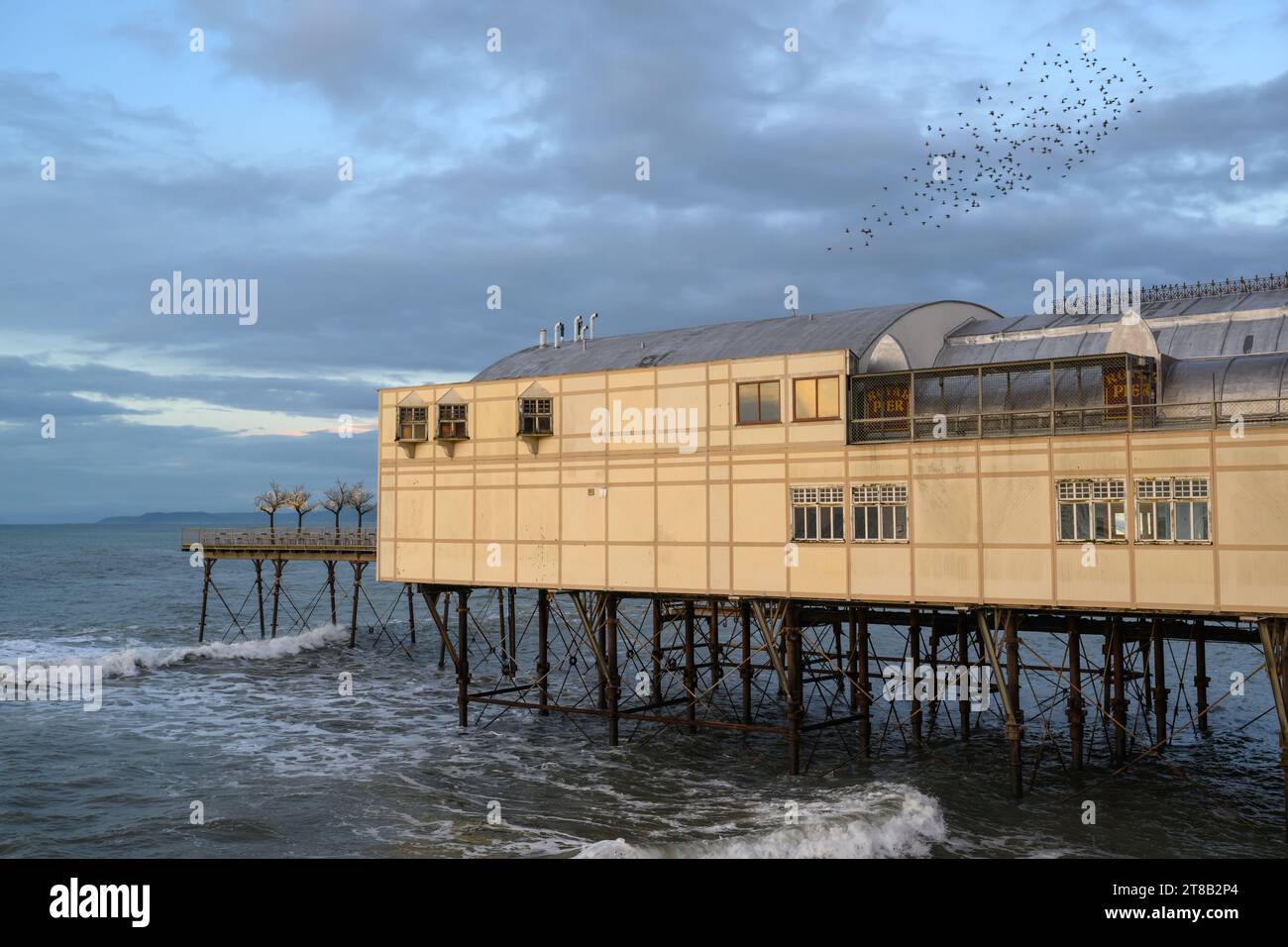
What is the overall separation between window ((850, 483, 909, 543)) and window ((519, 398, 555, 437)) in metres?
10.1

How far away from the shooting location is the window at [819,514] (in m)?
29.2

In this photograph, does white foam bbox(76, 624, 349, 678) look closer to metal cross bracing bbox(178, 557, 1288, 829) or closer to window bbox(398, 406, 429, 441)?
metal cross bracing bbox(178, 557, 1288, 829)

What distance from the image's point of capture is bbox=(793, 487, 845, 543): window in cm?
2917

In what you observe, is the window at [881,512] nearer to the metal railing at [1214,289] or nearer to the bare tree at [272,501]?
the metal railing at [1214,289]

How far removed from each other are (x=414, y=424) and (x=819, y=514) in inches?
581

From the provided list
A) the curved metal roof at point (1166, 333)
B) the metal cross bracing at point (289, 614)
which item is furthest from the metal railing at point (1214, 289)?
the metal cross bracing at point (289, 614)

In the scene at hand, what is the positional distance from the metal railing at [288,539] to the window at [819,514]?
36.8 m

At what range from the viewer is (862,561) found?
94.1ft

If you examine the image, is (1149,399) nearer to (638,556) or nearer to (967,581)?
(967,581)

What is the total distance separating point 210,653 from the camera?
2440 inches

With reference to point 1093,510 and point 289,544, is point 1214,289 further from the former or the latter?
point 289,544

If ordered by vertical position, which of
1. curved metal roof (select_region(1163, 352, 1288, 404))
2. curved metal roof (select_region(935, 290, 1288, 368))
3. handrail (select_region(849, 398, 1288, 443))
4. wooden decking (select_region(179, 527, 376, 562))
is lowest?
wooden decking (select_region(179, 527, 376, 562))

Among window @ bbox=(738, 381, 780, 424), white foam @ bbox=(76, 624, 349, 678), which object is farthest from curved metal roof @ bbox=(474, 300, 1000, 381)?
A: white foam @ bbox=(76, 624, 349, 678)

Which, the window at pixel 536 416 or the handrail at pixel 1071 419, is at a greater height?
Answer: the window at pixel 536 416
